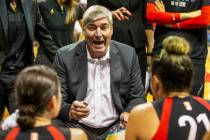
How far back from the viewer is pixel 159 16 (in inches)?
153

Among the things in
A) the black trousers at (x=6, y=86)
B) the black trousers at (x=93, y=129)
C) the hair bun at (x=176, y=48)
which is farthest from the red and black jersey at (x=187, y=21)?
the hair bun at (x=176, y=48)

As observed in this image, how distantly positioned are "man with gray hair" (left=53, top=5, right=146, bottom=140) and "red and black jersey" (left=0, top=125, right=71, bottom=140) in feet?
3.51

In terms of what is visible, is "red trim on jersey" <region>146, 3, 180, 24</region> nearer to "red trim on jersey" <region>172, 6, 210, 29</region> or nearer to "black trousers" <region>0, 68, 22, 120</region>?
"red trim on jersey" <region>172, 6, 210, 29</region>

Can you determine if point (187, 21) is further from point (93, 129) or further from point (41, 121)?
point (41, 121)

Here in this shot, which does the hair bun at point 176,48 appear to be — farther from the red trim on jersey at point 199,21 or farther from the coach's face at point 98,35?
the red trim on jersey at point 199,21

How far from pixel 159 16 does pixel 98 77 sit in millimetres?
979

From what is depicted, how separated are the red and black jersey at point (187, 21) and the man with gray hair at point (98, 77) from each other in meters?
0.76

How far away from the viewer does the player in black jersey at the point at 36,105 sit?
6.53 ft

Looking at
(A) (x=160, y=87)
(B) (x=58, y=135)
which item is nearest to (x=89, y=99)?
(A) (x=160, y=87)

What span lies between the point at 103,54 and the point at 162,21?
875 millimetres

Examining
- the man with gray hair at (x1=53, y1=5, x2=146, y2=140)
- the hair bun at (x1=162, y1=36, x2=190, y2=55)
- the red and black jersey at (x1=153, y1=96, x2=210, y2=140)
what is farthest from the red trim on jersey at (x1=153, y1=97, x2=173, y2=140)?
the man with gray hair at (x1=53, y1=5, x2=146, y2=140)

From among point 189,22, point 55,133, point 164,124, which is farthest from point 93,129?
point 189,22

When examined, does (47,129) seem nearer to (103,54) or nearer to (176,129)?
(176,129)

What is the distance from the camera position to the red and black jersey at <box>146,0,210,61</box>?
3.84 metres
